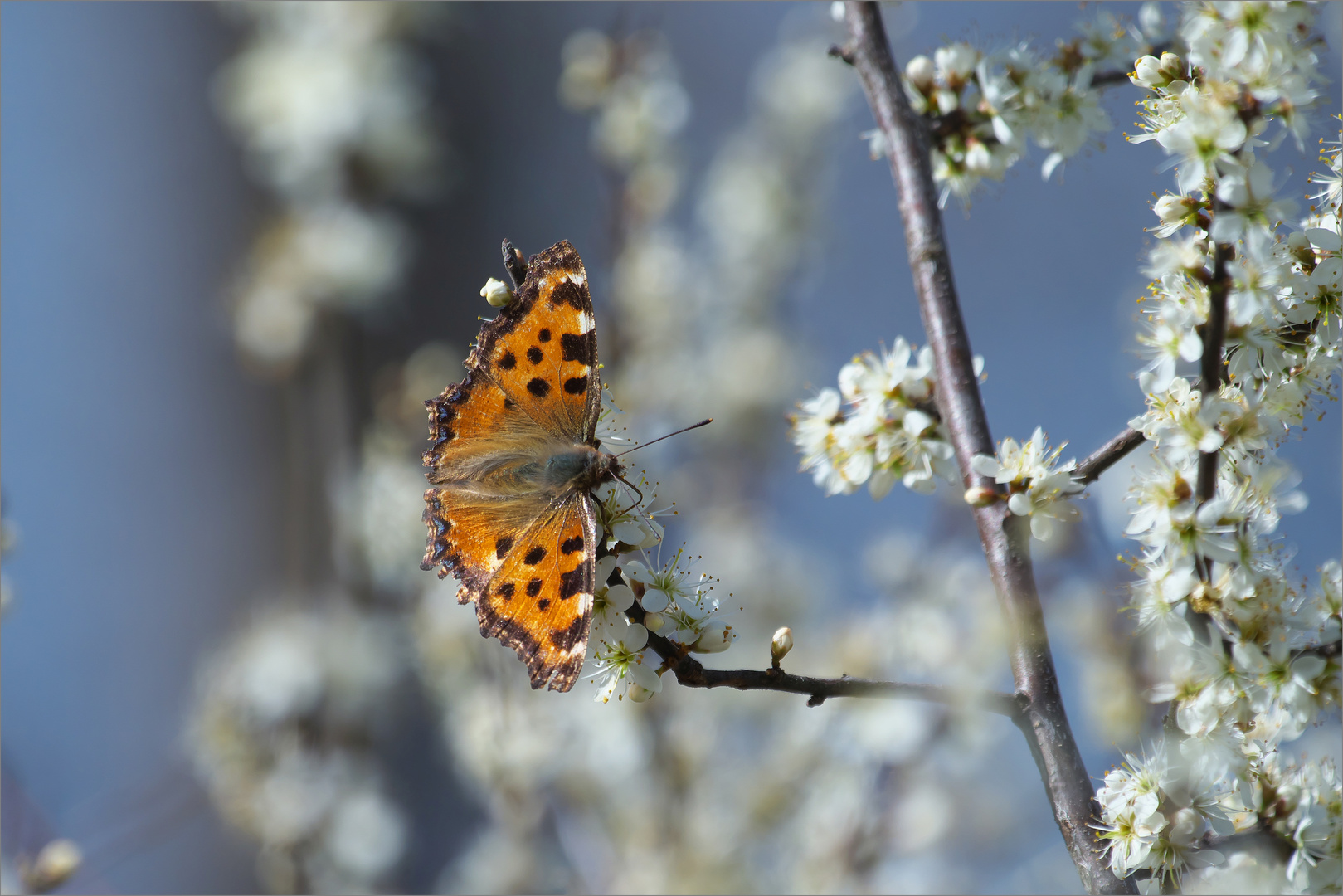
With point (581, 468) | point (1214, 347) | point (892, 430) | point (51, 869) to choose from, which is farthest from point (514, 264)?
point (51, 869)

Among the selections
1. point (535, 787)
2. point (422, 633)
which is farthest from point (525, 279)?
point (422, 633)

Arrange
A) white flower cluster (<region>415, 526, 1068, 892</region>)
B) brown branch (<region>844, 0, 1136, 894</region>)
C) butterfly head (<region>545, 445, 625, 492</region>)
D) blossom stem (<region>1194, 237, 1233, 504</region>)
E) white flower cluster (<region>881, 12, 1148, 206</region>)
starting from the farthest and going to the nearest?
white flower cluster (<region>415, 526, 1068, 892</region>)
white flower cluster (<region>881, 12, 1148, 206</region>)
butterfly head (<region>545, 445, 625, 492</region>)
brown branch (<region>844, 0, 1136, 894</region>)
blossom stem (<region>1194, 237, 1233, 504</region>)

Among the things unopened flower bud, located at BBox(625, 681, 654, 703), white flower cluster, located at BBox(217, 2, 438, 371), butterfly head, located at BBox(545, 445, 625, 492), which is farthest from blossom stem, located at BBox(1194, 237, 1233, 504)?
white flower cluster, located at BBox(217, 2, 438, 371)

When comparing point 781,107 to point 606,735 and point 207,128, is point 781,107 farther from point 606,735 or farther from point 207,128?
point 207,128

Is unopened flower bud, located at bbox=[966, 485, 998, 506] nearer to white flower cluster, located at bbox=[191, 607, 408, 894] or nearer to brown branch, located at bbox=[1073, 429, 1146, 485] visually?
brown branch, located at bbox=[1073, 429, 1146, 485]

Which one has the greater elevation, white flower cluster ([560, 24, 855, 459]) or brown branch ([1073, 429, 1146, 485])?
white flower cluster ([560, 24, 855, 459])

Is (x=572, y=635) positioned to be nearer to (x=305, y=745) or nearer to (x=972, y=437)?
(x=972, y=437)

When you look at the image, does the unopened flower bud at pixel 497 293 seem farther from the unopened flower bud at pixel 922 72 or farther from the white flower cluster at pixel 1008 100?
the unopened flower bud at pixel 922 72
